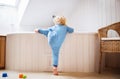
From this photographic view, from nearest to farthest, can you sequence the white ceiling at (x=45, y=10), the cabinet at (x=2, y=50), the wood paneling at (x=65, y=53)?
the wood paneling at (x=65, y=53) < the cabinet at (x=2, y=50) < the white ceiling at (x=45, y=10)

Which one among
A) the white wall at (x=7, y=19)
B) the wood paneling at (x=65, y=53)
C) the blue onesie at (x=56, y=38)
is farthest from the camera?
the white wall at (x=7, y=19)

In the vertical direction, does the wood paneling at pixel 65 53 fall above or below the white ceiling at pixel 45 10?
below

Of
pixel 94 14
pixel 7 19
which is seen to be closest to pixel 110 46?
pixel 94 14

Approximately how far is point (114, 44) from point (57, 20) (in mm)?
918

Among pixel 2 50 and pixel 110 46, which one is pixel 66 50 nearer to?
pixel 110 46

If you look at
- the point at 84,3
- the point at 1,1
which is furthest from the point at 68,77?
the point at 1,1

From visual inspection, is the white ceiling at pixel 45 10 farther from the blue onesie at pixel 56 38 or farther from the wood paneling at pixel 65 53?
the blue onesie at pixel 56 38

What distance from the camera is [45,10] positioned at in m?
4.30

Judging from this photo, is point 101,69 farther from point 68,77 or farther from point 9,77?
point 9,77

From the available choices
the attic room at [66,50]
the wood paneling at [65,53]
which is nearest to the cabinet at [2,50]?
the attic room at [66,50]

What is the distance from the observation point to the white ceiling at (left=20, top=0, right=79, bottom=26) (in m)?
4.06

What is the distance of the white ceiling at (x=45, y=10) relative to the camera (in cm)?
406

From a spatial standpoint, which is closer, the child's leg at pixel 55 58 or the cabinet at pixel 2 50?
the child's leg at pixel 55 58

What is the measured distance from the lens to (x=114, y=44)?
9.55 feet
